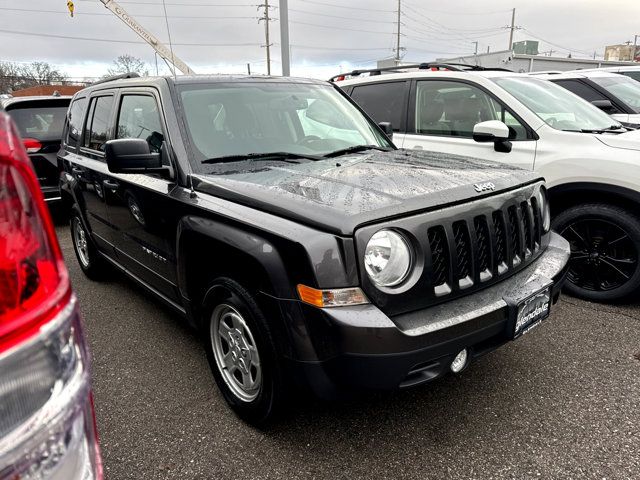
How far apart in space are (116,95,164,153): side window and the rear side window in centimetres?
417

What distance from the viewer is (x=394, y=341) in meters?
1.82

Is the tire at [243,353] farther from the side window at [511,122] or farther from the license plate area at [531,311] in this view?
the side window at [511,122]

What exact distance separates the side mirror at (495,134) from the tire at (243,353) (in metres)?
2.76

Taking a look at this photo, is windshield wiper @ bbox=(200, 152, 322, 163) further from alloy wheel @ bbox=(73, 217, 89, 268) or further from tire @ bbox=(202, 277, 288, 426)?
alloy wheel @ bbox=(73, 217, 89, 268)

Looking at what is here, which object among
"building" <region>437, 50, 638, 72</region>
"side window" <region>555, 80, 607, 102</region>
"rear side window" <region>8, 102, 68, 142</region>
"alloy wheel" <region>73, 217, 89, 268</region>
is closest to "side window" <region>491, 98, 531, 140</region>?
"side window" <region>555, 80, 607, 102</region>

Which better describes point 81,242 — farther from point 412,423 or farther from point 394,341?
point 394,341

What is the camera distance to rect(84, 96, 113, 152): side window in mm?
3699

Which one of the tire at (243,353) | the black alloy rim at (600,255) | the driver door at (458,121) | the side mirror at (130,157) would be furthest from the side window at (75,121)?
the black alloy rim at (600,255)

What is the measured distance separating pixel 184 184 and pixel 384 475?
1783 millimetres

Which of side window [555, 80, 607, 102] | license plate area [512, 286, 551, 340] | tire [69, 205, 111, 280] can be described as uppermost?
side window [555, 80, 607, 102]

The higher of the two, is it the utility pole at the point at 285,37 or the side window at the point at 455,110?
the utility pole at the point at 285,37

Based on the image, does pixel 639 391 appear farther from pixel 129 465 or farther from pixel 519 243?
pixel 129 465

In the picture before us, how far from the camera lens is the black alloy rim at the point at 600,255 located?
3656mm

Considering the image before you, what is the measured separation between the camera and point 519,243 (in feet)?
7.96
